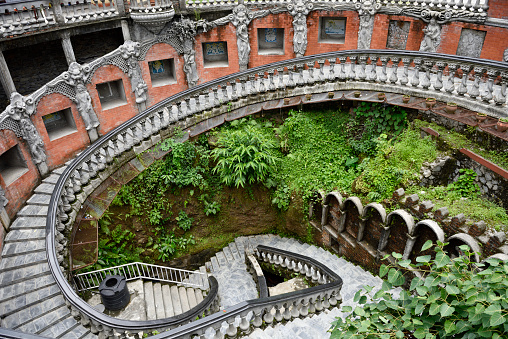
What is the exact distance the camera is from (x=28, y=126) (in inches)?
537

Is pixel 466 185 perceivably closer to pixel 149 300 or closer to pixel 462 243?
pixel 462 243

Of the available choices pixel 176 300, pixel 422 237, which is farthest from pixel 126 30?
pixel 422 237

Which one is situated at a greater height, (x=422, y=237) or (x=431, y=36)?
(x=431, y=36)

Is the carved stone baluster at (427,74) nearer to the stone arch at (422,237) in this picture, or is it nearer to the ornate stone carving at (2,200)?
the stone arch at (422,237)

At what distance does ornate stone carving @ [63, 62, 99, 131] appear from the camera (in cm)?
1543

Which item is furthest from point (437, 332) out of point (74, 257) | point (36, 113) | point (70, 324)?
point (36, 113)

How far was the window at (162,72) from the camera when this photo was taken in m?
20.0

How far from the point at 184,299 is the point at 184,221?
331 centimetres

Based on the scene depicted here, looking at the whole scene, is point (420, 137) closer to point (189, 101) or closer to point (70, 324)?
point (189, 101)

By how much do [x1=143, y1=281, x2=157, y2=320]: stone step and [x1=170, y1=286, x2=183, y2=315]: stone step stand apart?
91 cm

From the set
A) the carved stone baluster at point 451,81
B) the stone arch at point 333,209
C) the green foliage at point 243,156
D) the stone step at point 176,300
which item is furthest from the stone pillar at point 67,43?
the carved stone baluster at point 451,81

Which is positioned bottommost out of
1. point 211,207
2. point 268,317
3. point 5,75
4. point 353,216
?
point 211,207

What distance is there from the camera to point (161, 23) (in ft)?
59.8

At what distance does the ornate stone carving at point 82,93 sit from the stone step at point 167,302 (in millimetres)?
8359
